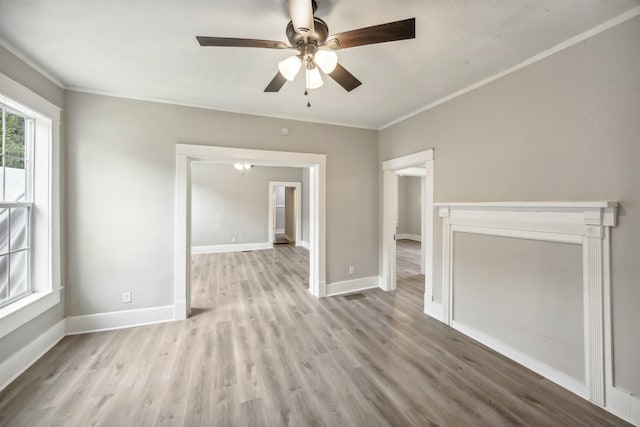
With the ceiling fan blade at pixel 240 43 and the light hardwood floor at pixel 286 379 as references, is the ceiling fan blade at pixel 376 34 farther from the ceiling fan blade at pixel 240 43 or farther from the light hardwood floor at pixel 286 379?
the light hardwood floor at pixel 286 379

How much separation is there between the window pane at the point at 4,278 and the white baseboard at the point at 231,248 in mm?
4824

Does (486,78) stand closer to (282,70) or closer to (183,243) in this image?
(282,70)

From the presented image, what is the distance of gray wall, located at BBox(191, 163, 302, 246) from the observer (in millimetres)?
6926

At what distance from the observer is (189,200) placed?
3031mm

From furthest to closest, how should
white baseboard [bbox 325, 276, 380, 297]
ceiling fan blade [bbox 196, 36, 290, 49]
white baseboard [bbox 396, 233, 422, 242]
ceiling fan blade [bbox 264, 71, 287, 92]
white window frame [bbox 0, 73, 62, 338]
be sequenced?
white baseboard [bbox 396, 233, 422, 242] < white baseboard [bbox 325, 276, 380, 297] < white window frame [bbox 0, 73, 62, 338] < ceiling fan blade [bbox 264, 71, 287, 92] < ceiling fan blade [bbox 196, 36, 290, 49]

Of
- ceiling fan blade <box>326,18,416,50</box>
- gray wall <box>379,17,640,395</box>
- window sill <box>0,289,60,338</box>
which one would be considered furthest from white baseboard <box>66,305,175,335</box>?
gray wall <box>379,17,640,395</box>

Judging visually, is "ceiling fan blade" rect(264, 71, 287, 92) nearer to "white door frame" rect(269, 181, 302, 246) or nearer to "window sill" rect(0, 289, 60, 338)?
"window sill" rect(0, 289, 60, 338)

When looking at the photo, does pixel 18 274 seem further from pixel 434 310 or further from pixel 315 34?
pixel 434 310

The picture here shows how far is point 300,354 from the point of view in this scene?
2279 mm

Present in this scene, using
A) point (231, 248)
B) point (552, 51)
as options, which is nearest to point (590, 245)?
point (552, 51)

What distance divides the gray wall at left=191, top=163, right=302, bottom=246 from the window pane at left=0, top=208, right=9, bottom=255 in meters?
4.87

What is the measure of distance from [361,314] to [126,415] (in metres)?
2.37

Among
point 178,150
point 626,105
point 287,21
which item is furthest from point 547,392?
point 178,150

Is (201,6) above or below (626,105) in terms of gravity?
above
